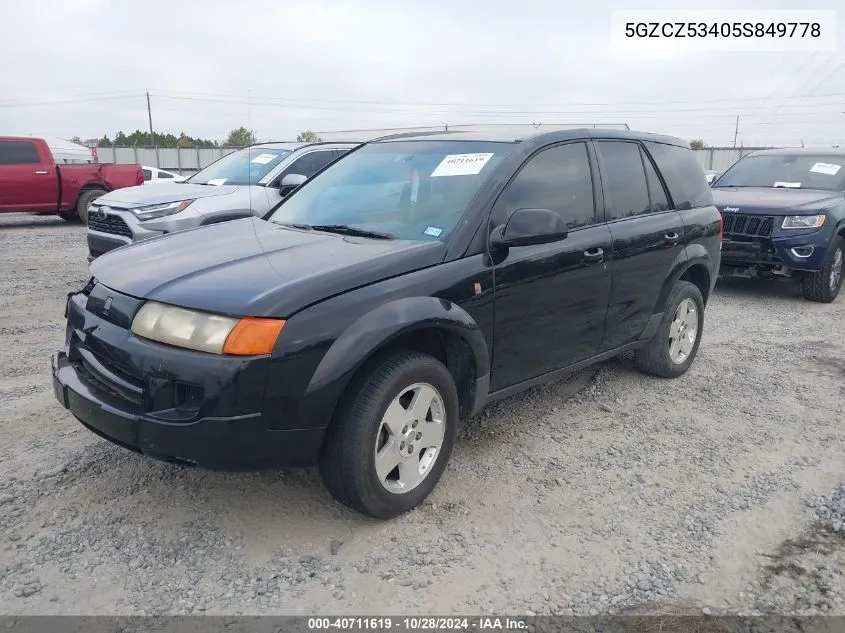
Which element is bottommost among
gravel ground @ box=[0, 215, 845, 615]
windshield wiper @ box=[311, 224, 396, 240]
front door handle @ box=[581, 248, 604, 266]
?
gravel ground @ box=[0, 215, 845, 615]

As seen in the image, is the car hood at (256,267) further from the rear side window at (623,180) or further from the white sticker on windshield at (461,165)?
the rear side window at (623,180)

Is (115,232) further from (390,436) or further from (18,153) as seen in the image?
(18,153)

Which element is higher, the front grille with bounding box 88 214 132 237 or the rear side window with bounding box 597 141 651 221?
the rear side window with bounding box 597 141 651 221

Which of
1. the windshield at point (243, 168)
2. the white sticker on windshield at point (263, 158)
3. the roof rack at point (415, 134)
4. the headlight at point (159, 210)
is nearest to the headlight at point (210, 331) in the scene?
the roof rack at point (415, 134)

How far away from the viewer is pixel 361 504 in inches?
116

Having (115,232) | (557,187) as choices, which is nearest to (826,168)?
(557,187)

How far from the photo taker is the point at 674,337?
16.6 feet

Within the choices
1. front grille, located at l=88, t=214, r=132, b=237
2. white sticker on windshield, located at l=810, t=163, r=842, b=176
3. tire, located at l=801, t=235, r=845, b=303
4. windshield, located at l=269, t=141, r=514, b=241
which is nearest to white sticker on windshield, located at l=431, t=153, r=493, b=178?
windshield, located at l=269, t=141, r=514, b=241

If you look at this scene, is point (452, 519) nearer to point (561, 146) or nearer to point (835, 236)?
point (561, 146)

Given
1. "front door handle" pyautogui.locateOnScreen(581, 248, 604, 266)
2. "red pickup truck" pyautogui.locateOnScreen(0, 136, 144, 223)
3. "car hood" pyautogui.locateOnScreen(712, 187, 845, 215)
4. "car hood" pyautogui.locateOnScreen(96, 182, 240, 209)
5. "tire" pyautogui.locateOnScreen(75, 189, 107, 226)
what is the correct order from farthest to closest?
"tire" pyautogui.locateOnScreen(75, 189, 107, 226)
"red pickup truck" pyautogui.locateOnScreen(0, 136, 144, 223)
"car hood" pyautogui.locateOnScreen(712, 187, 845, 215)
"car hood" pyautogui.locateOnScreen(96, 182, 240, 209)
"front door handle" pyautogui.locateOnScreen(581, 248, 604, 266)

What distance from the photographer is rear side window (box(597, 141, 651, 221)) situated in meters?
4.30

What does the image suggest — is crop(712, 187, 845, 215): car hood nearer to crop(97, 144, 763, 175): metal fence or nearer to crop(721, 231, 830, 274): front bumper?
crop(721, 231, 830, 274): front bumper

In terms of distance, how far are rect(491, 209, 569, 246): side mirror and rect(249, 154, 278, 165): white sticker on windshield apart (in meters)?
5.32

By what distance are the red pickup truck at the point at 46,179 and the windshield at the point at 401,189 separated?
1125cm
